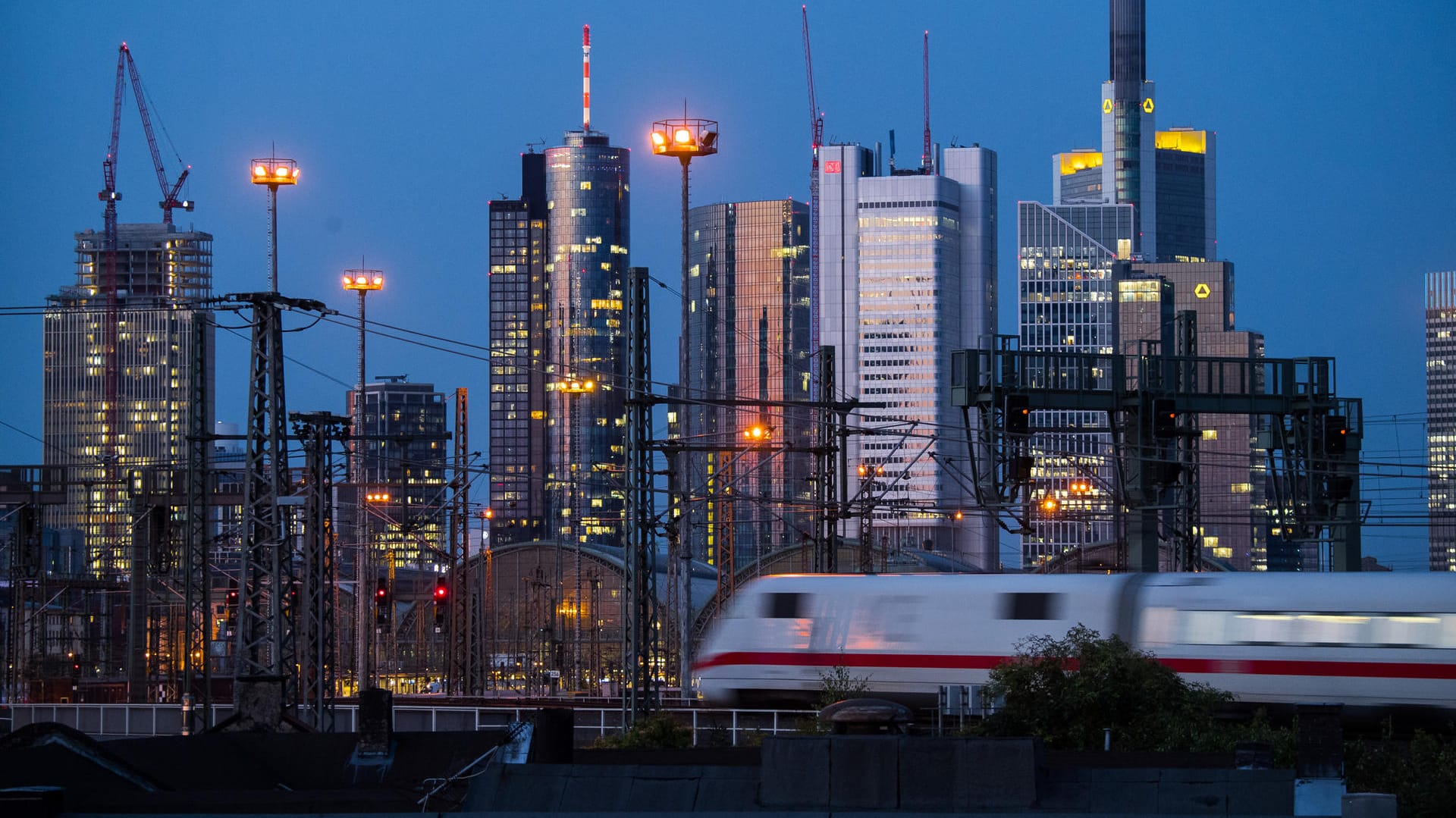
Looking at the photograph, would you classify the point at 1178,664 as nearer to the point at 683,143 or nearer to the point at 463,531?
the point at 683,143

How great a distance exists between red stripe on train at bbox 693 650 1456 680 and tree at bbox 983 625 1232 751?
160 inches

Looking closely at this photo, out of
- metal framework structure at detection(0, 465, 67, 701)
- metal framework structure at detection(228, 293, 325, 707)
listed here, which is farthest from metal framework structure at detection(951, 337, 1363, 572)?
metal framework structure at detection(0, 465, 67, 701)

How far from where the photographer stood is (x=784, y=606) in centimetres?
3819

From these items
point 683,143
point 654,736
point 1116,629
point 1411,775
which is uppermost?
point 683,143

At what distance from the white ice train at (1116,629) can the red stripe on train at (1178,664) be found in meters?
0.03

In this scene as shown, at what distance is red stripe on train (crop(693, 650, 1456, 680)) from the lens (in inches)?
1259

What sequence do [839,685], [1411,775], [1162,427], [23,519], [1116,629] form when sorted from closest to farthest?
[1411,775], [1116,629], [839,685], [1162,427], [23,519]

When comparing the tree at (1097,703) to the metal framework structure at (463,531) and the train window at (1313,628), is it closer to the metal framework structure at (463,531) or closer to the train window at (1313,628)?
the train window at (1313,628)

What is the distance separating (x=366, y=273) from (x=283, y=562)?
29.4 metres

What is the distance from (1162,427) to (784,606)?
1123 cm

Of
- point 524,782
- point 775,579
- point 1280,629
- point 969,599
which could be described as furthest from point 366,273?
point 524,782

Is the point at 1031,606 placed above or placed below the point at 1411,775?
above

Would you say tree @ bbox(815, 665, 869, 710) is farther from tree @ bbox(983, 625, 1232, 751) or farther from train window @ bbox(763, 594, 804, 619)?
tree @ bbox(983, 625, 1232, 751)

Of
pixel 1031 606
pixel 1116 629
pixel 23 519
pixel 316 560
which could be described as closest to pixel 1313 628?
pixel 1116 629
